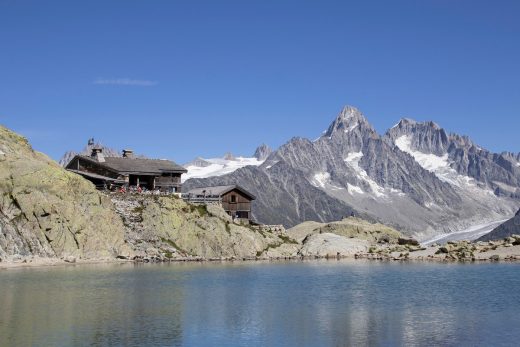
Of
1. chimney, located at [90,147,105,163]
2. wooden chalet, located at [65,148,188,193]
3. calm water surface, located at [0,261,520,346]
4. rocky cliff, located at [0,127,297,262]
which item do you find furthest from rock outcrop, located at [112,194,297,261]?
calm water surface, located at [0,261,520,346]

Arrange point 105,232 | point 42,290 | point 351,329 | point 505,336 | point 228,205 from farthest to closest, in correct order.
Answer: point 228,205 < point 105,232 < point 42,290 < point 351,329 < point 505,336

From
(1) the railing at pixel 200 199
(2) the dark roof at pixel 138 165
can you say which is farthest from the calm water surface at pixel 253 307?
(2) the dark roof at pixel 138 165

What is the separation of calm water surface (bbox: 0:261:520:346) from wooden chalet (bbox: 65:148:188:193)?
36.7 meters

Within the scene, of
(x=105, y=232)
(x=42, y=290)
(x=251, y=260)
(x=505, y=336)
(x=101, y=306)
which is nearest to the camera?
(x=505, y=336)

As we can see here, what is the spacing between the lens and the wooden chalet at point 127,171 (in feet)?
425

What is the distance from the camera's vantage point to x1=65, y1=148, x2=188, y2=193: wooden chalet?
12962 cm

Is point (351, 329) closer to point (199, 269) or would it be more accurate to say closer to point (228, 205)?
point (199, 269)

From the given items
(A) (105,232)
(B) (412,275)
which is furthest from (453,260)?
(A) (105,232)

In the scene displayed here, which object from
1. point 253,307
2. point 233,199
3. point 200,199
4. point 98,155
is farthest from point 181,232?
point 253,307

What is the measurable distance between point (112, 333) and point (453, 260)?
8948 centimetres

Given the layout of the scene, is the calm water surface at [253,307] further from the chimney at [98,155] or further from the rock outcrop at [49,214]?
the chimney at [98,155]

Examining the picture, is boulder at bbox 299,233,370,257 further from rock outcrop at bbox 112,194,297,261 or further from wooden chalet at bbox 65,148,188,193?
wooden chalet at bbox 65,148,188,193

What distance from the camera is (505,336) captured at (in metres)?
45.7

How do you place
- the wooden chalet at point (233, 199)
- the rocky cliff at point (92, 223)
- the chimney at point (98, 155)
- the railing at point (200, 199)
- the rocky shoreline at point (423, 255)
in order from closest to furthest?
1. the rocky cliff at point (92, 223)
2. the rocky shoreline at point (423, 255)
3. the chimney at point (98, 155)
4. the railing at point (200, 199)
5. the wooden chalet at point (233, 199)
